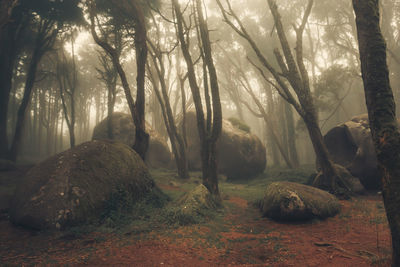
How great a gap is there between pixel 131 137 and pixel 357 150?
13.3 meters

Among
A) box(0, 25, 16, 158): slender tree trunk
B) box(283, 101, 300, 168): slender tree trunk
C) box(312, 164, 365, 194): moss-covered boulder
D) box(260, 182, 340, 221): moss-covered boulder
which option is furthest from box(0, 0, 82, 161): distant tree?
box(283, 101, 300, 168): slender tree trunk

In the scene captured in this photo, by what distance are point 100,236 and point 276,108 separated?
19.0 m

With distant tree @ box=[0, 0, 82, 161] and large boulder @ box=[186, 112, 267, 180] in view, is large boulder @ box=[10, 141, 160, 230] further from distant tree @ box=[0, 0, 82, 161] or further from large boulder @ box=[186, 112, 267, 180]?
distant tree @ box=[0, 0, 82, 161]

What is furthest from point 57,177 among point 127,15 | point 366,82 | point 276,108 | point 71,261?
point 276,108

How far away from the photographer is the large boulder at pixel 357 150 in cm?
804

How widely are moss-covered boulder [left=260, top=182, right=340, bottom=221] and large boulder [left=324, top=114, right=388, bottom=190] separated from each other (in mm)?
3155

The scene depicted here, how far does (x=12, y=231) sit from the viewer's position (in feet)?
14.5

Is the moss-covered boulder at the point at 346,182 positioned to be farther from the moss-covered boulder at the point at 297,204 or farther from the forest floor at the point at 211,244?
the forest floor at the point at 211,244

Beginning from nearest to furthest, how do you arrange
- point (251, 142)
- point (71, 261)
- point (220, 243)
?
point (71, 261)
point (220, 243)
point (251, 142)

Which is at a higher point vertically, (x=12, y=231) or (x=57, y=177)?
(x=57, y=177)

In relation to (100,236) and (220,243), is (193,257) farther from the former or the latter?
(100,236)

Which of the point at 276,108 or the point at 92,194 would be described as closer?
the point at 92,194

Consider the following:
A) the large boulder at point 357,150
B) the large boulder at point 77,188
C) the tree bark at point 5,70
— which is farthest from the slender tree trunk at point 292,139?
the tree bark at point 5,70

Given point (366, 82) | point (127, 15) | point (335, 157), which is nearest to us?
point (366, 82)
